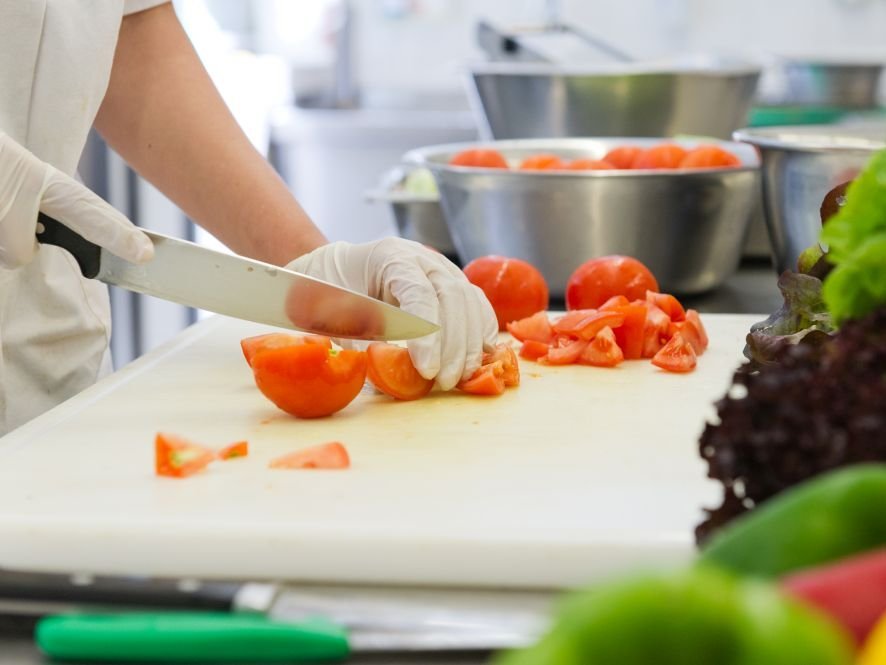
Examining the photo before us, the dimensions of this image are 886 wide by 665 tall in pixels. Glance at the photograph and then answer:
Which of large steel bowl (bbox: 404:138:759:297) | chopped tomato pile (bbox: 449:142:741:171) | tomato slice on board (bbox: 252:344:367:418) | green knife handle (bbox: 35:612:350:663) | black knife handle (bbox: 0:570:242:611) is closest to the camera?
green knife handle (bbox: 35:612:350:663)

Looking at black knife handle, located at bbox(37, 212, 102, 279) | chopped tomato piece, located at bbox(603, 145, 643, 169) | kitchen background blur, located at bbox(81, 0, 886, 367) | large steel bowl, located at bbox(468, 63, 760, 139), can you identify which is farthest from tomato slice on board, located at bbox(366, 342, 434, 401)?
kitchen background blur, located at bbox(81, 0, 886, 367)

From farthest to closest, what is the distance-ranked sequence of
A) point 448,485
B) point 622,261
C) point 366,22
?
1. point 366,22
2. point 622,261
3. point 448,485

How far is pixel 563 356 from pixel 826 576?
3.47 feet

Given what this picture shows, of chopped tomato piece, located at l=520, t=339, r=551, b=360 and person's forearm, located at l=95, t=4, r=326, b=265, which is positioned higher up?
person's forearm, located at l=95, t=4, r=326, b=265

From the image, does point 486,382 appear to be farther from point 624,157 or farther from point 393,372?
point 624,157

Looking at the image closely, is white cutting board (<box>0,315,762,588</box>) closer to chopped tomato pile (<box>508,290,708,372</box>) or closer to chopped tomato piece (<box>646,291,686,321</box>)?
chopped tomato pile (<box>508,290,708,372</box>)

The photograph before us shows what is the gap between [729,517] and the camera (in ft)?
2.24

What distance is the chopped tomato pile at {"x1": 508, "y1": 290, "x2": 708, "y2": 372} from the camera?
1.50 m

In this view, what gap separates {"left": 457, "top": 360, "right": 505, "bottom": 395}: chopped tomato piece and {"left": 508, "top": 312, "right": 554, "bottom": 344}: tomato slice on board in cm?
22

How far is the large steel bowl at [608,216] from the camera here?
185 centimetres

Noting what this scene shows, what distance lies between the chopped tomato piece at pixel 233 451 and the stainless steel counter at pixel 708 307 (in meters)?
0.36

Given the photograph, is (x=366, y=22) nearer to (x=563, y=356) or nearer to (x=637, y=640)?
(x=563, y=356)

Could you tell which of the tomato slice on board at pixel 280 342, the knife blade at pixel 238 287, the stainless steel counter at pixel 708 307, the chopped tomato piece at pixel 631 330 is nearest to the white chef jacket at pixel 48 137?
the knife blade at pixel 238 287

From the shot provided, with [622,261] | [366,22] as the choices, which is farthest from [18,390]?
[366,22]
